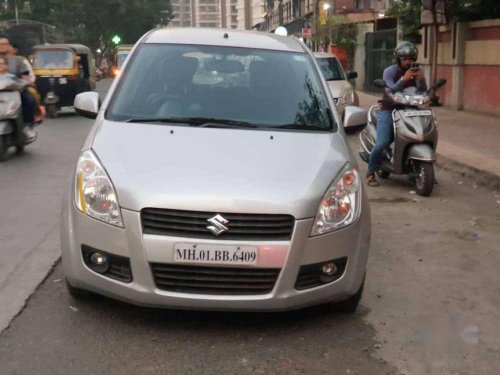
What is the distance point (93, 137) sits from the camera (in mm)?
4453

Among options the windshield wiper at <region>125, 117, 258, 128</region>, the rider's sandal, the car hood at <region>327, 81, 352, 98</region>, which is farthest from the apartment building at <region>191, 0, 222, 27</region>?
the windshield wiper at <region>125, 117, 258, 128</region>

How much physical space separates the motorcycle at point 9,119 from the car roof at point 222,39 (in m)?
5.43

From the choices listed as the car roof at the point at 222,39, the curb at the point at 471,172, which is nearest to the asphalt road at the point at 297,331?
the car roof at the point at 222,39

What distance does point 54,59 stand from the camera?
64.0 feet

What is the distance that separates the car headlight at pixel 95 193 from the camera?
12.6 ft

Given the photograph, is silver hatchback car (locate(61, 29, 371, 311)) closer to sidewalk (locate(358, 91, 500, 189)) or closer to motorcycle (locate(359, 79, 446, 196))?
motorcycle (locate(359, 79, 446, 196))

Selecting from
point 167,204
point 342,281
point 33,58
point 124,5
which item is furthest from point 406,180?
point 124,5

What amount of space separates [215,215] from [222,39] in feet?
7.26

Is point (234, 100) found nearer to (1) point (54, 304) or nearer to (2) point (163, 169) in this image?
(2) point (163, 169)

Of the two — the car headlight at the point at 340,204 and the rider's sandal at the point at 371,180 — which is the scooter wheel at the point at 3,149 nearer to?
the rider's sandal at the point at 371,180

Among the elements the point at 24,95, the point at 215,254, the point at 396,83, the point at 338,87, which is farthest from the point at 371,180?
the point at 338,87

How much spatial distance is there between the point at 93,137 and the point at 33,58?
Result: 647 inches

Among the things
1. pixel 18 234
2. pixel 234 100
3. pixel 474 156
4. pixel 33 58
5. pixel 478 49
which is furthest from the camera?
pixel 33 58

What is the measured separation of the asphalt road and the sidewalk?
3649mm
